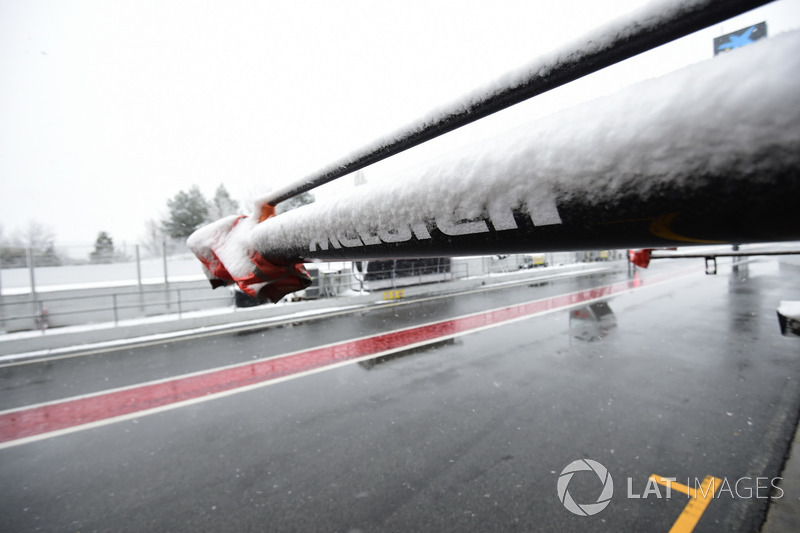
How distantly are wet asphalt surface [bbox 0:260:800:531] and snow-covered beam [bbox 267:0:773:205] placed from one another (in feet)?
10.3

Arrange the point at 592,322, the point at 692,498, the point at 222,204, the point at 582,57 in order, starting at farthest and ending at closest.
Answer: the point at 222,204, the point at 592,322, the point at 692,498, the point at 582,57

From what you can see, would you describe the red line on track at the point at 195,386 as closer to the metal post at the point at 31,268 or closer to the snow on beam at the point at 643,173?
the snow on beam at the point at 643,173

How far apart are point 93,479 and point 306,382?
2.77 meters

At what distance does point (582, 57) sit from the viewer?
60cm

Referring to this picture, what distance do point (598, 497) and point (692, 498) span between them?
0.77m

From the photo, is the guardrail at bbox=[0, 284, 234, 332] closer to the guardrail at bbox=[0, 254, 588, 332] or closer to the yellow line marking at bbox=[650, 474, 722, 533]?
the guardrail at bbox=[0, 254, 588, 332]

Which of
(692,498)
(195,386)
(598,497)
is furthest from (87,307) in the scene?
(692,498)

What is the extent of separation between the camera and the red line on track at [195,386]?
4883mm

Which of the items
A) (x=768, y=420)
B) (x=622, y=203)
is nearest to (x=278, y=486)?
(x=622, y=203)

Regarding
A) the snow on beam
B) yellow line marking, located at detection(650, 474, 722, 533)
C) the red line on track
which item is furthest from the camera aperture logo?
the red line on track

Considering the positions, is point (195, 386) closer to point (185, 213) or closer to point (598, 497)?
point (598, 497)

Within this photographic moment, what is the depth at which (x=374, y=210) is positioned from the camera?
2.50 feet

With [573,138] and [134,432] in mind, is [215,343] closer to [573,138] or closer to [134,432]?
[134,432]

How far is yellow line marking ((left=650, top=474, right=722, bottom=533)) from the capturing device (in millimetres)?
2727
